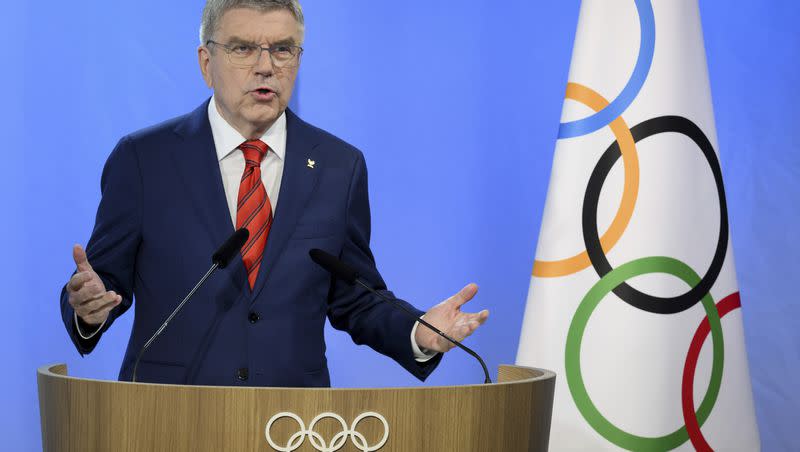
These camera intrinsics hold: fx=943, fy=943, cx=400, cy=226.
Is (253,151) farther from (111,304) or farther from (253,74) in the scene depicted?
(111,304)

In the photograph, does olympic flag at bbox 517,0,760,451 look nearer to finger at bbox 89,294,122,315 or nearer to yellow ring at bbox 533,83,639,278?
yellow ring at bbox 533,83,639,278

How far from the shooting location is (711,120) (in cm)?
274

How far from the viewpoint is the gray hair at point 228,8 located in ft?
6.52

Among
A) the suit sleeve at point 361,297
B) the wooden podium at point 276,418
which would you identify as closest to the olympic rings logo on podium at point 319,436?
the wooden podium at point 276,418

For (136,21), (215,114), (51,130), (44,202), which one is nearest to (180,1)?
(136,21)

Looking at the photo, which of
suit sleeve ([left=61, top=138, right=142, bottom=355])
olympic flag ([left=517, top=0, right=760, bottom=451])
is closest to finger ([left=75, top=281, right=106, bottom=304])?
suit sleeve ([left=61, top=138, right=142, bottom=355])

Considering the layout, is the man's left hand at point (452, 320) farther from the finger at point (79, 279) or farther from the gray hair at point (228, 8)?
the gray hair at point (228, 8)

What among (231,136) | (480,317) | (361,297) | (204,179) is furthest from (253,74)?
(480,317)

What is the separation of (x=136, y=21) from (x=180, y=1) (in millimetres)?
176

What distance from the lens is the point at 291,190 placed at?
1.95 m

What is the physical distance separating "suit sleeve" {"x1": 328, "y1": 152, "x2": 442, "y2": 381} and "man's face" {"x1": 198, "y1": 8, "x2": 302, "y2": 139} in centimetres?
24

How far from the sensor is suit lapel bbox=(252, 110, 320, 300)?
1.88 m

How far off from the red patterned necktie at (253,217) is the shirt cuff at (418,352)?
0.34 meters

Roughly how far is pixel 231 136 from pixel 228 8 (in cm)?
27
